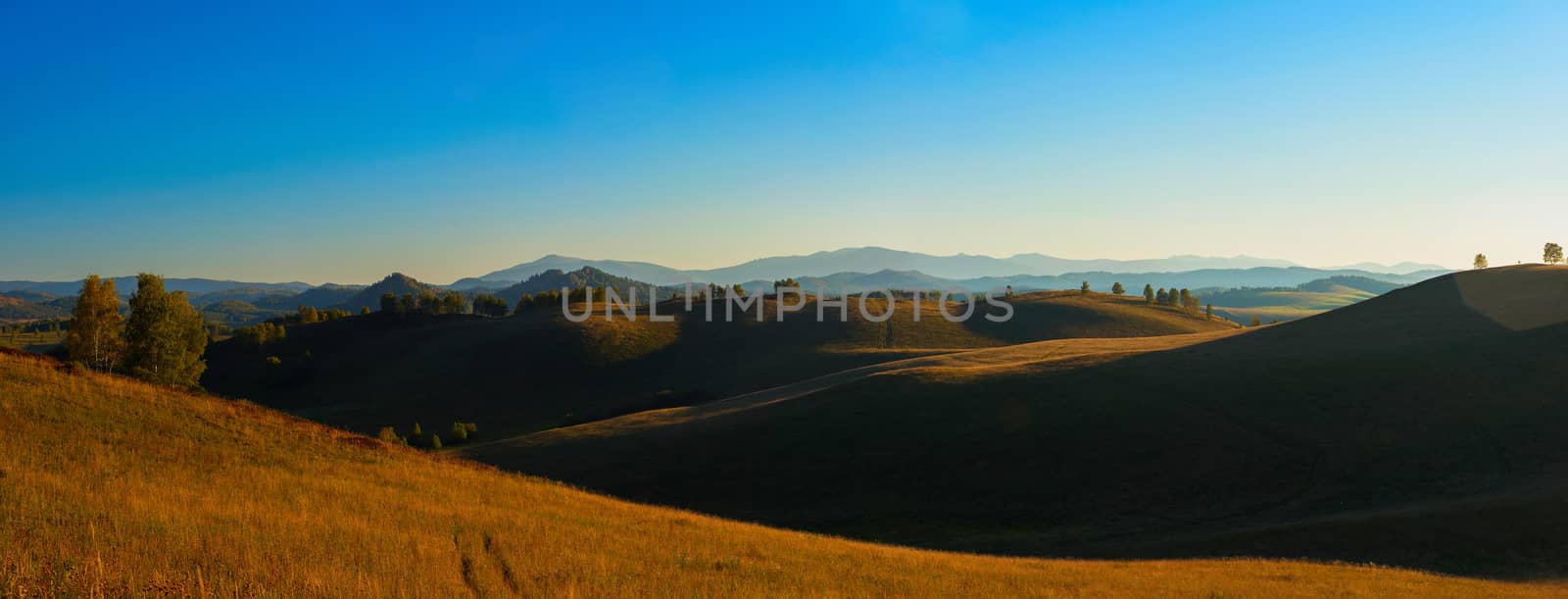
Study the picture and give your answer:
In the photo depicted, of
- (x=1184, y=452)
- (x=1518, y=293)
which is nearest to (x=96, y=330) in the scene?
(x=1184, y=452)

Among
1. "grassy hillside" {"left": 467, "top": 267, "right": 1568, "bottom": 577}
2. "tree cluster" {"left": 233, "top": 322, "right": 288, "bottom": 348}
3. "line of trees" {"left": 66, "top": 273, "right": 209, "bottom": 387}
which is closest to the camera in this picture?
"grassy hillside" {"left": 467, "top": 267, "right": 1568, "bottom": 577}

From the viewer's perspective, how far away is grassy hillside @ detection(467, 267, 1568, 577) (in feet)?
94.8

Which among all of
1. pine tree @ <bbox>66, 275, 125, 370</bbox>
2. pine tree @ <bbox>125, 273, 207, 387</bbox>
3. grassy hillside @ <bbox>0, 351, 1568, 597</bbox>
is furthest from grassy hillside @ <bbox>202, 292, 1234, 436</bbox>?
grassy hillside @ <bbox>0, 351, 1568, 597</bbox>

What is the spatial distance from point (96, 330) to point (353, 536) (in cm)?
9645

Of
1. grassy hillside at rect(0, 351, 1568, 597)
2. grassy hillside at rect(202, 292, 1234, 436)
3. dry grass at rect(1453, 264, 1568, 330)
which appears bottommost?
grassy hillside at rect(202, 292, 1234, 436)

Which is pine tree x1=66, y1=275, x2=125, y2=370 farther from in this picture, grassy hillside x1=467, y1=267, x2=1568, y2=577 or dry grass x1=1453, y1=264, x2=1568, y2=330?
dry grass x1=1453, y1=264, x2=1568, y2=330

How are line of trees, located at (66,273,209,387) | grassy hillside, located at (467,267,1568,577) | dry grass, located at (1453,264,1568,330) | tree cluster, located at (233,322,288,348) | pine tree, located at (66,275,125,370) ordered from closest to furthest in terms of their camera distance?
1. grassy hillside, located at (467,267,1568,577)
2. dry grass, located at (1453,264,1568,330)
3. line of trees, located at (66,273,209,387)
4. pine tree, located at (66,275,125,370)
5. tree cluster, located at (233,322,288,348)

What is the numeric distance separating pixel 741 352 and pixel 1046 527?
373ft

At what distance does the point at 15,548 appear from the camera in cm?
1110

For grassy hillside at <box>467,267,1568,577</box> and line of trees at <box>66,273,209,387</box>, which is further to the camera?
line of trees at <box>66,273,209,387</box>

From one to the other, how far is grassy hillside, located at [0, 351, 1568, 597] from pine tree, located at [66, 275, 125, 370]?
72.8m

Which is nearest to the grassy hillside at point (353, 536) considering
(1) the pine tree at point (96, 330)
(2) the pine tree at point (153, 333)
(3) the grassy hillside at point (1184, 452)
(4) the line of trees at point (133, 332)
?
(3) the grassy hillside at point (1184, 452)

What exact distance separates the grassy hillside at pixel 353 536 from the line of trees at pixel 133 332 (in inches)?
2577

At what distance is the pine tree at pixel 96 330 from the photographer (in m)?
81.7
